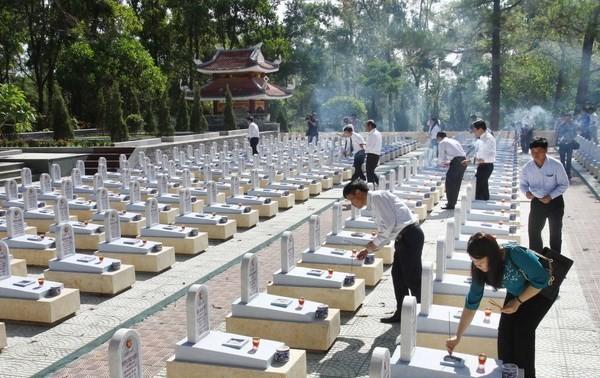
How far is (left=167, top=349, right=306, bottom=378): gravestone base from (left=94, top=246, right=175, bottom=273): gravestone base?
4170mm

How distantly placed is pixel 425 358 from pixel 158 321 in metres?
3.77

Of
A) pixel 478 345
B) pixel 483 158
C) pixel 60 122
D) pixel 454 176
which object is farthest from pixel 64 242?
pixel 60 122

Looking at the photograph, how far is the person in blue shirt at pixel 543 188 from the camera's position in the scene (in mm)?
8773

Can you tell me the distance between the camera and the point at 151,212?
11195 millimetres

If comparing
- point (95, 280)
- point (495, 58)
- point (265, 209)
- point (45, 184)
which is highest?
point (495, 58)

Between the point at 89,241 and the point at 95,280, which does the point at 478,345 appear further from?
the point at 89,241

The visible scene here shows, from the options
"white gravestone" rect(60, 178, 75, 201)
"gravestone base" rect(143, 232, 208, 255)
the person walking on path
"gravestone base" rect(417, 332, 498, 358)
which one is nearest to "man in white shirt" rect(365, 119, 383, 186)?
the person walking on path

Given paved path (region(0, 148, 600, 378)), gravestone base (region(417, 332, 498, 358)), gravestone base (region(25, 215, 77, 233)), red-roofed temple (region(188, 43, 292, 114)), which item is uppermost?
red-roofed temple (region(188, 43, 292, 114))

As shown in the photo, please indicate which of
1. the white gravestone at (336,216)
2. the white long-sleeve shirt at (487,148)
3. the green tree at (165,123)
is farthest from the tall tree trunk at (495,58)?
the white gravestone at (336,216)

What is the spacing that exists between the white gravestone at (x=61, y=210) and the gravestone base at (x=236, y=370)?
623 centimetres

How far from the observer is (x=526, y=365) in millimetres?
5129

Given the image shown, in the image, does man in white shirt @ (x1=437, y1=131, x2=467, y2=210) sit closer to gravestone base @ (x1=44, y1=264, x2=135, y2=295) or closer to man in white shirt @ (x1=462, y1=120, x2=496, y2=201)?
man in white shirt @ (x1=462, y1=120, x2=496, y2=201)

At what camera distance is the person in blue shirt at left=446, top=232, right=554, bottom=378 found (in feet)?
15.1

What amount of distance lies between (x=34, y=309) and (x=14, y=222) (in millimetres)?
3113
